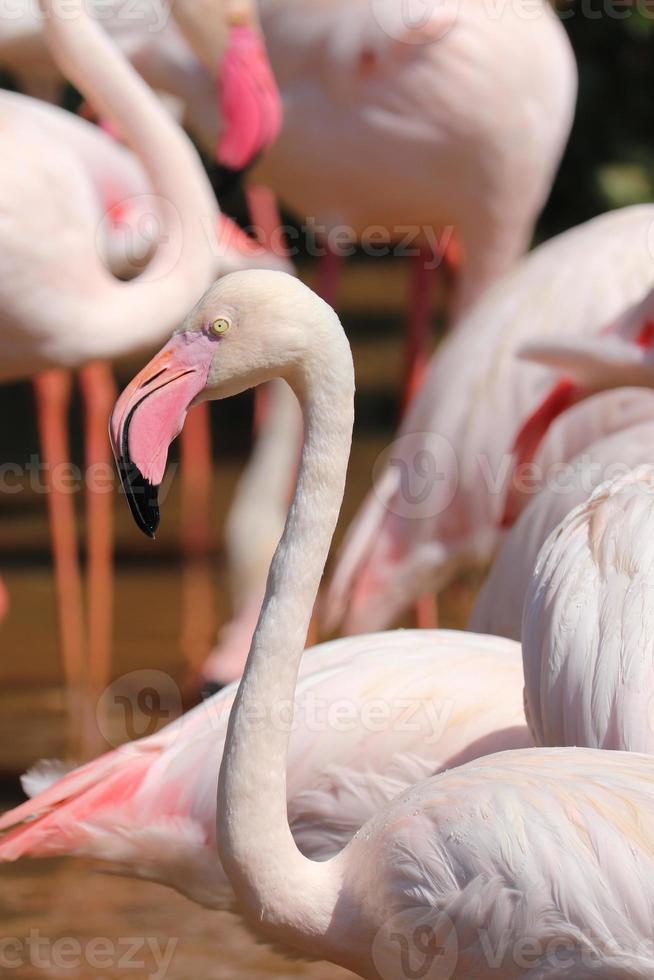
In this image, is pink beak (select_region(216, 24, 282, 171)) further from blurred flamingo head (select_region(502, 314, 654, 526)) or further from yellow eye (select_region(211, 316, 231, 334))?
yellow eye (select_region(211, 316, 231, 334))

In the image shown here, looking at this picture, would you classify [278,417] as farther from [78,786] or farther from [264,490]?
[78,786]

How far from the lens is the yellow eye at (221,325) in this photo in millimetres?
2230

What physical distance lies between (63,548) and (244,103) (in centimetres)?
131

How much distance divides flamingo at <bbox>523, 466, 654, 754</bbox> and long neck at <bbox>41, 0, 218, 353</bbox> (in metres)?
1.70

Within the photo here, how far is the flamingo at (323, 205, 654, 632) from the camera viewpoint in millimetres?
3840

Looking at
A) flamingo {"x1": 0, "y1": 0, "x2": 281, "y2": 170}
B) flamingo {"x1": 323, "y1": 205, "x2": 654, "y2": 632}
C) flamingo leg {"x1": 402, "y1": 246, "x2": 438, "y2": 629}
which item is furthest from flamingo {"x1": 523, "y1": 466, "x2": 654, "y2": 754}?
flamingo leg {"x1": 402, "y1": 246, "x2": 438, "y2": 629}

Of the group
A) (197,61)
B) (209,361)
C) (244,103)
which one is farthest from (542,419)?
(197,61)

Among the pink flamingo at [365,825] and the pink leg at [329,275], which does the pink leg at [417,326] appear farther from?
the pink flamingo at [365,825]

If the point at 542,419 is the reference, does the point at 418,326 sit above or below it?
below

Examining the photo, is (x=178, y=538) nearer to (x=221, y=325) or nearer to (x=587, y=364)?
(x=587, y=364)

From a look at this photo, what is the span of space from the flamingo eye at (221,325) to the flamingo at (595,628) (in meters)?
0.61

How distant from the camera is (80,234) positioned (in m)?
3.94

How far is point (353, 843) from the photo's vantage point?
2.21 m

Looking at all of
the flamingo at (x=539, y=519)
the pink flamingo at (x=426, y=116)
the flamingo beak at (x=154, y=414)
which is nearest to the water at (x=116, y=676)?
the flamingo at (x=539, y=519)
